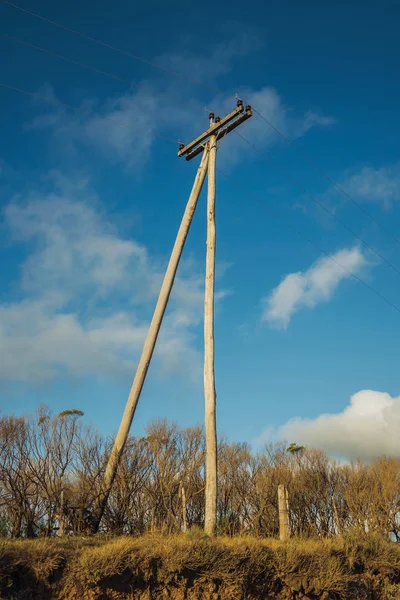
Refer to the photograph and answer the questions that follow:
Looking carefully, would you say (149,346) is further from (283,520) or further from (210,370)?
(283,520)

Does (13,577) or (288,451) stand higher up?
(288,451)

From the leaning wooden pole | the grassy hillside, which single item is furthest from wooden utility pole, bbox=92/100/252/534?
the grassy hillside

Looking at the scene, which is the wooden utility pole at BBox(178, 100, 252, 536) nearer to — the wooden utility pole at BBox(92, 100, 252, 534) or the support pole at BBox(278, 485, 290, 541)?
the wooden utility pole at BBox(92, 100, 252, 534)

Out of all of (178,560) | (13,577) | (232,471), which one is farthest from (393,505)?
(13,577)

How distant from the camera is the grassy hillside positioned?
6.86 m

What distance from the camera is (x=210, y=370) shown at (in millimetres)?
11484

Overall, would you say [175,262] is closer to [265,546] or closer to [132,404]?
[132,404]

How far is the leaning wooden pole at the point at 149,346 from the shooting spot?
1102 centimetres

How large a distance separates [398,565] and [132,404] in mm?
7129

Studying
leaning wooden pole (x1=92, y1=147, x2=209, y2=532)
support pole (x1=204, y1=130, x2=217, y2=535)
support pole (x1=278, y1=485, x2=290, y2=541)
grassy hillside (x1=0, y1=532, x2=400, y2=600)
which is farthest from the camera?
support pole (x1=278, y1=485, x2=290, y2=541)

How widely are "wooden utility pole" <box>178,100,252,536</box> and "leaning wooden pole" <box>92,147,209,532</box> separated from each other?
48cm

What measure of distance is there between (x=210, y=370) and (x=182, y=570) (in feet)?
15.1

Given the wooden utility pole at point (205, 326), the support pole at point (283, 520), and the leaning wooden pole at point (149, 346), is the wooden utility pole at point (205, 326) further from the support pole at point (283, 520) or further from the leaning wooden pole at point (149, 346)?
the support pole at point (283, 520)

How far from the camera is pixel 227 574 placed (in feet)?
26.2
